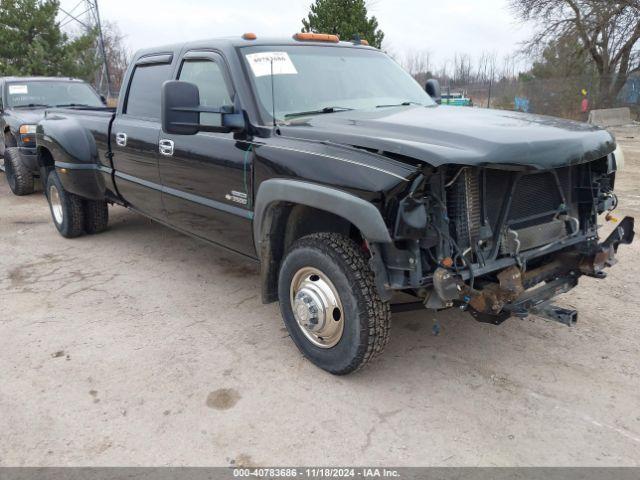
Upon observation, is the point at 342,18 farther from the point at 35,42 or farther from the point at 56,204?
the point at 35,42

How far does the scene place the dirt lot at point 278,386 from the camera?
8.40 feet

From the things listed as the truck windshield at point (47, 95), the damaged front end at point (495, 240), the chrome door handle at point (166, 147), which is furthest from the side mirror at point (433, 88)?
the truck windshield at point (47, 95)

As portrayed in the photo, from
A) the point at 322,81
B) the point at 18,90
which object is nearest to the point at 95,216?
the point at 322,81

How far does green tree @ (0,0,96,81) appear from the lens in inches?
742

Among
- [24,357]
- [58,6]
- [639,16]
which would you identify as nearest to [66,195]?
[24,357]

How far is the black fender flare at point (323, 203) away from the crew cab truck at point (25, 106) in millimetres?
6330

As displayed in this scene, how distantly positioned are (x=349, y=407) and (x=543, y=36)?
87.1 feet

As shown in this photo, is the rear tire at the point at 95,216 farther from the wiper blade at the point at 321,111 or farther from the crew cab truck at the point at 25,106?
the wiper blade at the point at 321,111

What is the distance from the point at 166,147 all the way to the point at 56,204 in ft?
9.14

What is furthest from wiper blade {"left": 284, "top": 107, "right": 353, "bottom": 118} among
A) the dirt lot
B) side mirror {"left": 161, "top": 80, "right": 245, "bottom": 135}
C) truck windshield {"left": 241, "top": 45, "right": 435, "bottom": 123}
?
the dirt lot

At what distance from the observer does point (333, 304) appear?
9.84 ft

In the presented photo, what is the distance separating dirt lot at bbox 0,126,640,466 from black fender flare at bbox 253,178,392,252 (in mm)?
930

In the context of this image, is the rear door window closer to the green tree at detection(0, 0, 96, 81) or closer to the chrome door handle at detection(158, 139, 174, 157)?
the chrome door handle at detection(158, 139, 174, 157)

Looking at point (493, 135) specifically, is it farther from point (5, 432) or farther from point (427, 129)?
point (5, 432)
